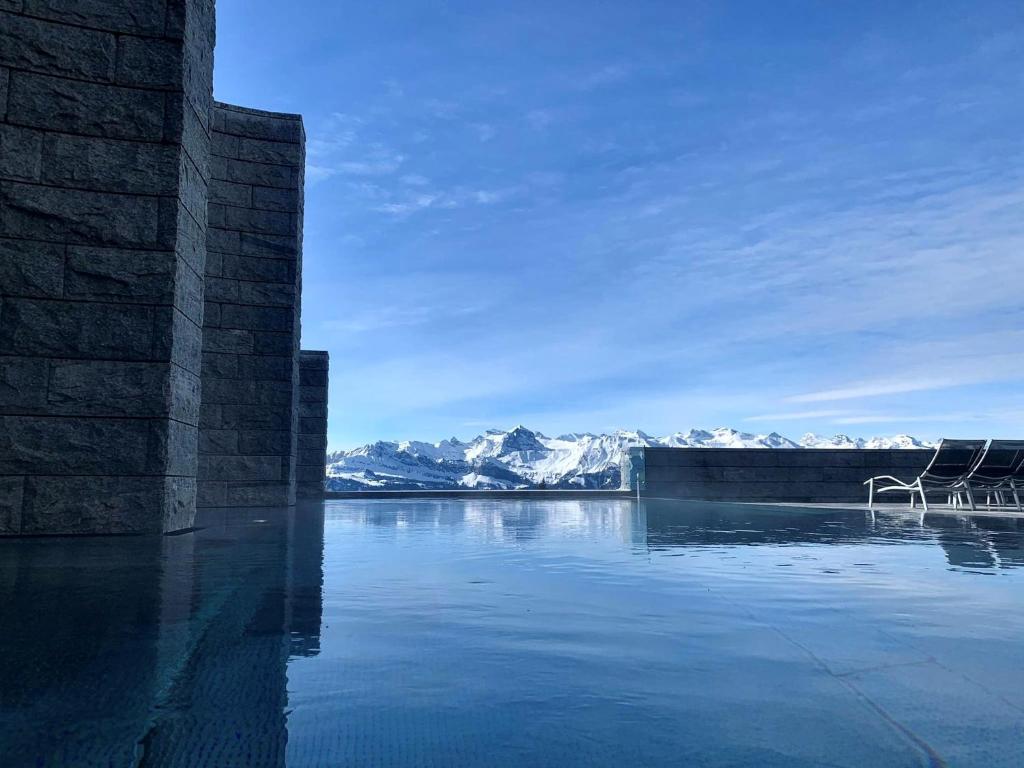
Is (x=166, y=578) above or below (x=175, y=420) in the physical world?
below

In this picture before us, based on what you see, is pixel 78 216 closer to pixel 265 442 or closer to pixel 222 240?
pixel 222 240

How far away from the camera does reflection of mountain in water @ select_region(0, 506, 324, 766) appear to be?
5.52 feet

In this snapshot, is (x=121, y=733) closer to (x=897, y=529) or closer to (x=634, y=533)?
(x=634, y=533)

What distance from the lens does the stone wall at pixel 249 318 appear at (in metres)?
12.1

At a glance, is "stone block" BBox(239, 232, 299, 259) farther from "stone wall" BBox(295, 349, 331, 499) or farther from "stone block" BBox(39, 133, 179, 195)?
"stone block" BBox(39, 133, 179, 195)

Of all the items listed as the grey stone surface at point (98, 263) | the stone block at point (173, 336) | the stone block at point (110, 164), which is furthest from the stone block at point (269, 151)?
the stone block at point (173, 336)

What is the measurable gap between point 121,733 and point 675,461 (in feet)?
55.5

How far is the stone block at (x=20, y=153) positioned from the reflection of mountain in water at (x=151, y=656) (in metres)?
3.25

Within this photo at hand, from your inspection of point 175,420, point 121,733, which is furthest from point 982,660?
point 175,420

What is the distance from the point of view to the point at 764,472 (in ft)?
59.8

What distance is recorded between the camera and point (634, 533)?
25.2 feet

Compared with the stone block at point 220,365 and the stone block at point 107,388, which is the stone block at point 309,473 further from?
the stone block at point 107,388

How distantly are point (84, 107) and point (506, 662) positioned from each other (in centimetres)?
635

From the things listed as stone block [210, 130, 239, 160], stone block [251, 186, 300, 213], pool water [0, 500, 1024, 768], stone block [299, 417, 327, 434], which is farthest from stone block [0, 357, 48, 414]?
stone block [299, 417, 327, 434]
